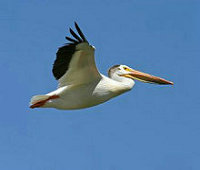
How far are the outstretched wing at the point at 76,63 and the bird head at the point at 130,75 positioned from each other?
1240 mm

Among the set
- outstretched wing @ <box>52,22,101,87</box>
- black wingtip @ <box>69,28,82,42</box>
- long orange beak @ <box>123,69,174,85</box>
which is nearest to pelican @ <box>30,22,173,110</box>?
outstretched wing @ <box>52,22,101,87</box>

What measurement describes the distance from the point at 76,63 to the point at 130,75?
2332 mm

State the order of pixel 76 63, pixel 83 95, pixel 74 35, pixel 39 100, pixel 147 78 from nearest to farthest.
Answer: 1. pixel 74 35
2. pixel 76 63
3. pixel 83 95
4. pixel 39 100
5. pixel 147 78

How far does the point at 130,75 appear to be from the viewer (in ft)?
55.2

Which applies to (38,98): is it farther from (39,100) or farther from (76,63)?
(76,63)

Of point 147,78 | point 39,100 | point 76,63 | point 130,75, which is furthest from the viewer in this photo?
point 147,78

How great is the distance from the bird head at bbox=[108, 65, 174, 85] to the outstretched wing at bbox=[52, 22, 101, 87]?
1.24 meters

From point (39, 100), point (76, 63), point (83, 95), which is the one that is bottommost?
point (83, 95)

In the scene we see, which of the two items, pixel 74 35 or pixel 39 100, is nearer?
pixel 74 35

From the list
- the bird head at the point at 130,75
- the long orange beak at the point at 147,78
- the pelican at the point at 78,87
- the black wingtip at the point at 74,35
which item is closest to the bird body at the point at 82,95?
the pelican at the point at 78,87

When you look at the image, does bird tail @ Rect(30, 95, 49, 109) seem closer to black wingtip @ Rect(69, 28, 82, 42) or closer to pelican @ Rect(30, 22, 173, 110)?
pelican @ Rect(30, 22, 173, 110)

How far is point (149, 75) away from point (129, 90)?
1.62 meters

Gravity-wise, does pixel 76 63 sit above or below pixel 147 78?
below

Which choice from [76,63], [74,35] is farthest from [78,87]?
[74,35]
